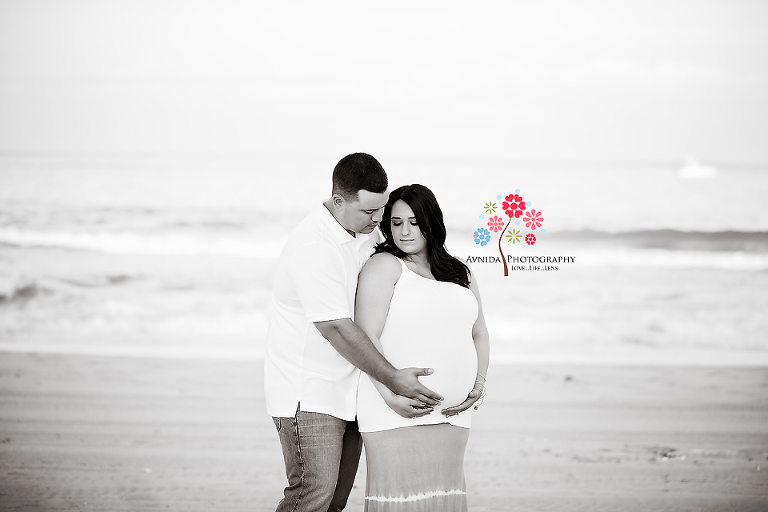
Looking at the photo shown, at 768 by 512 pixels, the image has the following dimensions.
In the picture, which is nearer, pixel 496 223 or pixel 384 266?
pixel 384 266

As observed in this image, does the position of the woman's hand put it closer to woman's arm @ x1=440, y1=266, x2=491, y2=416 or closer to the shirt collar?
woman's arm @ x1=440, y1=266, x2=491, y2=416

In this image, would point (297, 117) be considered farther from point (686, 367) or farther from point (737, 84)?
point (686, 367)

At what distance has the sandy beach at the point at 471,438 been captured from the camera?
154 inches

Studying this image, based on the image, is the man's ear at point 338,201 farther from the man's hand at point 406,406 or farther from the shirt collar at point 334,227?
the man's hand at point 406,406

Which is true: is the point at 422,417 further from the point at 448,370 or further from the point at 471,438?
the point at 471,438

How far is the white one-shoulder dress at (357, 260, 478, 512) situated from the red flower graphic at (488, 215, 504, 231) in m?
9.94

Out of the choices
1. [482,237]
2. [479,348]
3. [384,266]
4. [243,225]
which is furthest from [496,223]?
[384,266]

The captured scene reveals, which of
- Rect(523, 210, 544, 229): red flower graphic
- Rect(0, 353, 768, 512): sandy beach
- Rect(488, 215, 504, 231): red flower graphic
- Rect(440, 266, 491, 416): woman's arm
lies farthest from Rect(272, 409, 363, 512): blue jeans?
Rect(523, 210, 544, 229): red flower graphic

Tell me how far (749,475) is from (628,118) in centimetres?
982

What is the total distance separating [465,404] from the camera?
110 inches

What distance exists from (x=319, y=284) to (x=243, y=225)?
38.7 feet

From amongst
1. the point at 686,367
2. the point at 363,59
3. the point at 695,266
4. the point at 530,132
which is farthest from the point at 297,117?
the point at 686,367

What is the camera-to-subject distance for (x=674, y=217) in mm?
14617

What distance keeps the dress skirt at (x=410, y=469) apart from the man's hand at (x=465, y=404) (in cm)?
6
